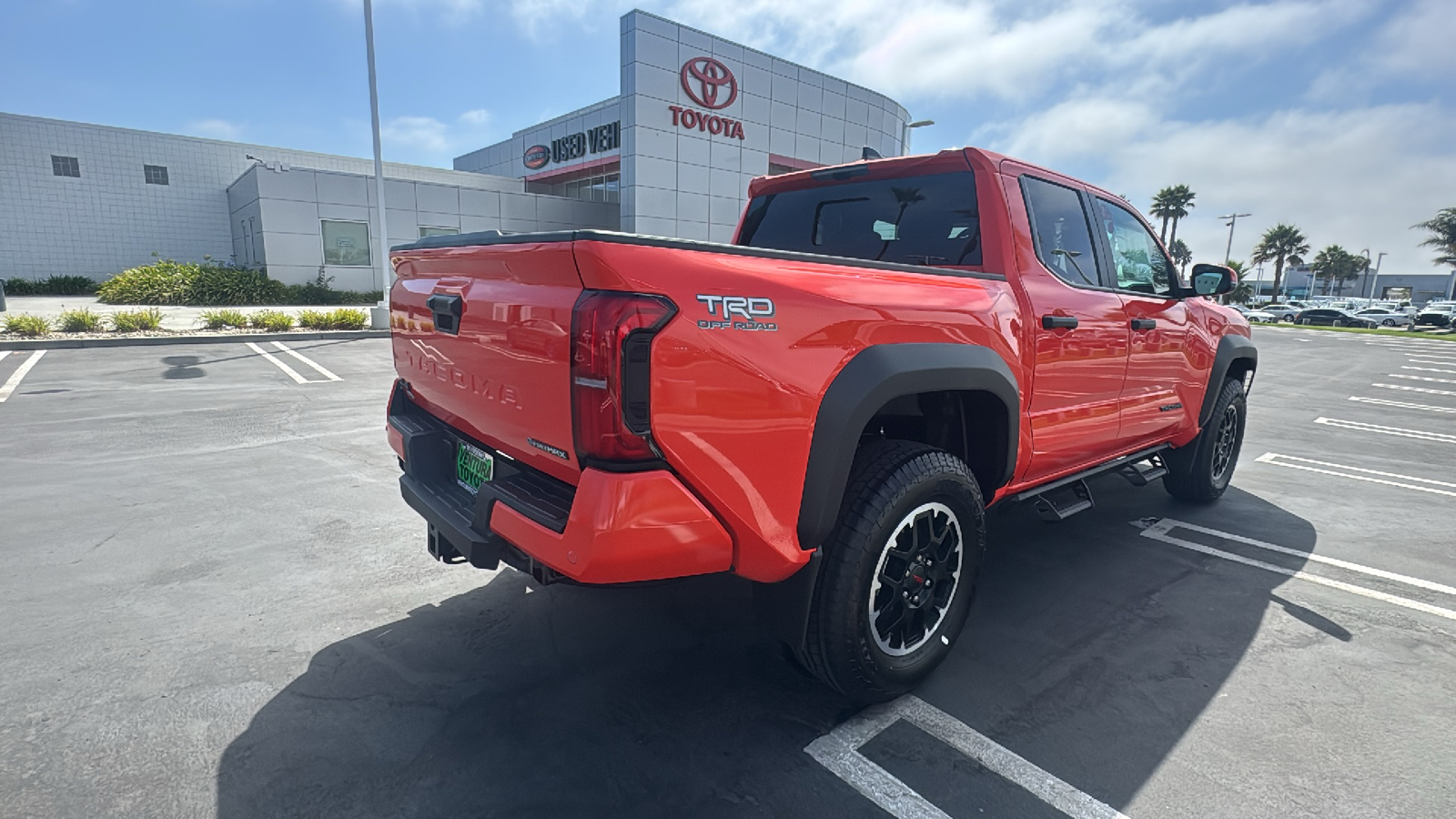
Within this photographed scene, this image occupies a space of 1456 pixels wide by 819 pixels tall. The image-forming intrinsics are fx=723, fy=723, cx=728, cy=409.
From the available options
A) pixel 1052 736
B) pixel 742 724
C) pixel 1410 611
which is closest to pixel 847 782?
pixel 742 724

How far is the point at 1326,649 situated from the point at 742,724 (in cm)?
256

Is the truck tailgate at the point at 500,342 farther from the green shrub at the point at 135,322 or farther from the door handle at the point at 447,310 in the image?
the green shrub at the point at 135,322

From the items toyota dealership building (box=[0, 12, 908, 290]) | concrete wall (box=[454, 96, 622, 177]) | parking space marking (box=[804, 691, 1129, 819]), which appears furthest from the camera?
concrete wall (box=[454, 96, 622, 177])

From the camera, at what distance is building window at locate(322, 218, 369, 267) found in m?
21.7

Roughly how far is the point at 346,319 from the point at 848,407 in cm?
1511

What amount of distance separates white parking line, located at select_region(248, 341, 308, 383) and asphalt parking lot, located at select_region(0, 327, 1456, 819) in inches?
176

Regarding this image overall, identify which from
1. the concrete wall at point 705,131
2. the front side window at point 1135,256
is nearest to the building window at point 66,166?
the concrete wall at point 705,131

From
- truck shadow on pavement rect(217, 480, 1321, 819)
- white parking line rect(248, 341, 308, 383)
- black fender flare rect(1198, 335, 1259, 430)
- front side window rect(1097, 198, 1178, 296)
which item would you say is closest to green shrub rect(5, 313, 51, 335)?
white parking line rect(248, 341, 308, 383)

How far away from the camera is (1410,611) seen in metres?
3.47

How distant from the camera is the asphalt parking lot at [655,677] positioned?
2129mm

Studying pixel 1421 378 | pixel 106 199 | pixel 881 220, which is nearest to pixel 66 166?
pixel 106 199

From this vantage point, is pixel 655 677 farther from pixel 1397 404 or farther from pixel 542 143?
pixel 542 143

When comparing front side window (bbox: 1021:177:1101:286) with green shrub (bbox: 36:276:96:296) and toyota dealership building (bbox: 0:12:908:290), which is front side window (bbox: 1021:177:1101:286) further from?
green shrub (bbox: 36:276:96:296)

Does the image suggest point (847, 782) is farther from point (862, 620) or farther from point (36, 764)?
point (36, 764)
